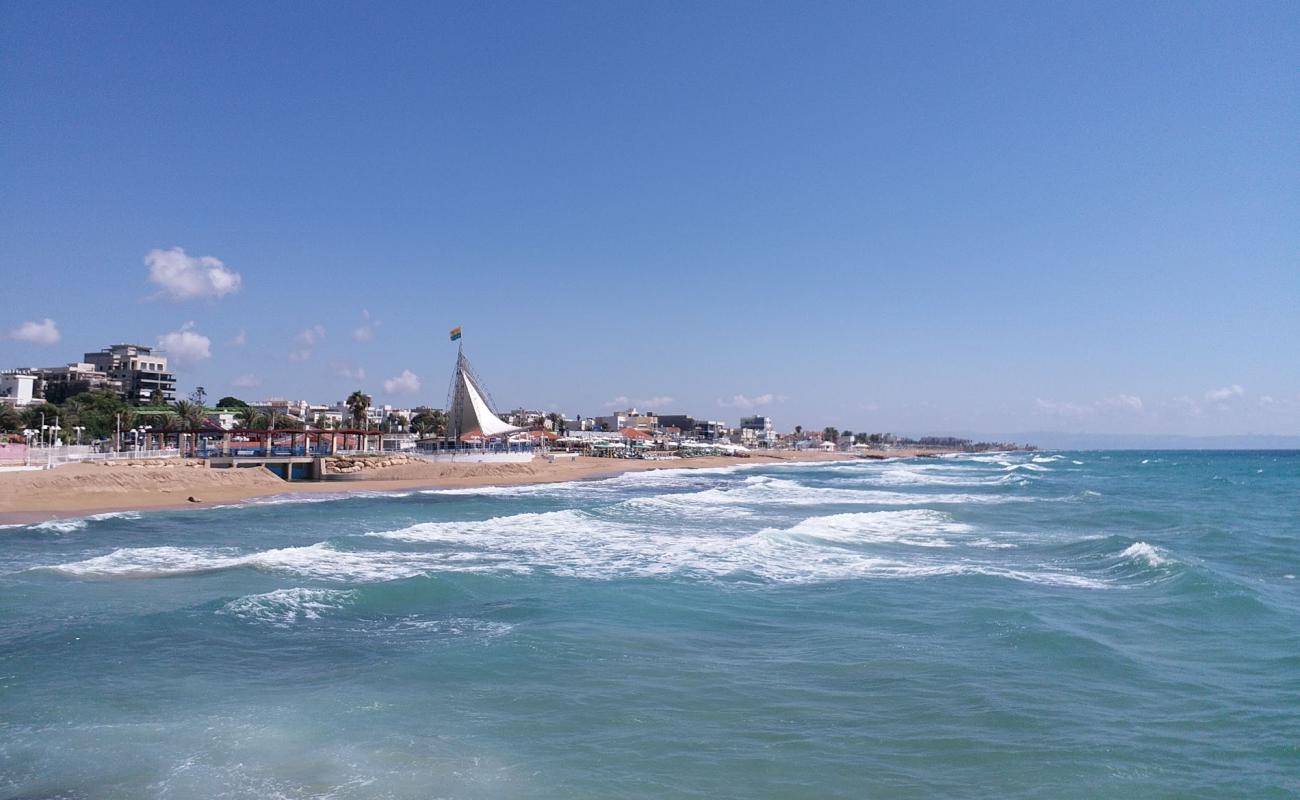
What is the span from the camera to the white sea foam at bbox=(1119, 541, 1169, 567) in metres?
19.5

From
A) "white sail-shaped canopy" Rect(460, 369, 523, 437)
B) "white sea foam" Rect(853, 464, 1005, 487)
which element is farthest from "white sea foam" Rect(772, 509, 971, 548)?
"white sail-shaped canopy" Rect(460, 369, 523, 437)

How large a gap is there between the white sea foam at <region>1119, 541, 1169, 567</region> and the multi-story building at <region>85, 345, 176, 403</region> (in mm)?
126527

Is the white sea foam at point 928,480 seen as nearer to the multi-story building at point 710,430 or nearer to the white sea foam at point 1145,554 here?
the white sea foam at point 1145,554

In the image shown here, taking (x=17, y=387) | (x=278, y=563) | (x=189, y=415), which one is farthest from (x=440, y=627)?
(x=17, y=387)

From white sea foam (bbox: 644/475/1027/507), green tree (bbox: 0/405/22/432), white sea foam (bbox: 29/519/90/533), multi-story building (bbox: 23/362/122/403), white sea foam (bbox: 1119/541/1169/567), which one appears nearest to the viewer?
white sea foam (bbox: 1119/541/1169/567)

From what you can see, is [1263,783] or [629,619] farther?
[629,619]

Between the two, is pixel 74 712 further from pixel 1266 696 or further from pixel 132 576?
pixel 1266 696

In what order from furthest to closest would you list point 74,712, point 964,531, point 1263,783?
1. point 964,531
2. point 74,712
3. point 1263,783

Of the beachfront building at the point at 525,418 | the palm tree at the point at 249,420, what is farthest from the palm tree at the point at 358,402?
the beachfront building at the point at 525,418

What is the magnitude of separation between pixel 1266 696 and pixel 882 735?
5453 millimetres

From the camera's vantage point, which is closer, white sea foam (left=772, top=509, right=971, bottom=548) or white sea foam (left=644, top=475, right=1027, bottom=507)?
white sea foam (left=772, top=509, right=971, bottom=548)

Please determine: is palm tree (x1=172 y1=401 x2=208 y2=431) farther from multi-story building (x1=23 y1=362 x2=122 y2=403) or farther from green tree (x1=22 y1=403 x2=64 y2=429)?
multi-story building (x1=23 y1=362 x2=122 y2=403)

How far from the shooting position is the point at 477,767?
829 centimetres

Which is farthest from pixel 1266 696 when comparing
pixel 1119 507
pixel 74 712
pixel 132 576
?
pixel 1119 507
